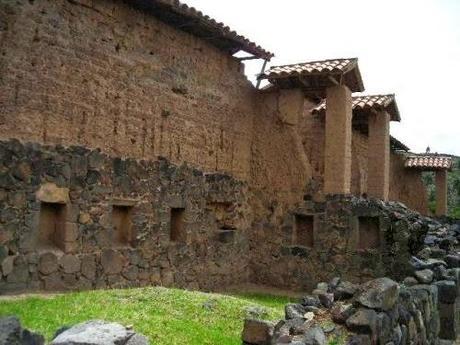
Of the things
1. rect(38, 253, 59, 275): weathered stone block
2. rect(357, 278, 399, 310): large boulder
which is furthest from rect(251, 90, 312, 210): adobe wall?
rect(357, 278, 399, 310): large boulder

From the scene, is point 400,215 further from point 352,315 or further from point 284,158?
point 352,315

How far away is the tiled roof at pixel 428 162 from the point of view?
2241 centimetres

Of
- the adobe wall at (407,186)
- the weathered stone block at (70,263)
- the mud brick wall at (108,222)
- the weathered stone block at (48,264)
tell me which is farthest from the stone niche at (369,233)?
the adobe wall at (407,186)

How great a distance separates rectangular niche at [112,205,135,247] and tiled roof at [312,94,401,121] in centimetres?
649

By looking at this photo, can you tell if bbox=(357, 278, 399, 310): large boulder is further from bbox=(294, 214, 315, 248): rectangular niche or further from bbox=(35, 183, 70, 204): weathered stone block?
bbox=(294, 214, 315, 248): rectangular niche

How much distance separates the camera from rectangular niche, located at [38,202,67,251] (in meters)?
9.02

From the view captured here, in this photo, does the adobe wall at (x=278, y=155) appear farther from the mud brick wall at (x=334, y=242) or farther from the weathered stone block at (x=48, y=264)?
the weathered stone block at (x=48, y=264)

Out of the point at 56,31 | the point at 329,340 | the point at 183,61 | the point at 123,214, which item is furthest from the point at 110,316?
the point at 183,61

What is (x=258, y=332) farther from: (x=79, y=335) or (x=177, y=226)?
(x=177, y=226)

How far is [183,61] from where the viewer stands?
39.8ft

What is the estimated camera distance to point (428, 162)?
22.4m

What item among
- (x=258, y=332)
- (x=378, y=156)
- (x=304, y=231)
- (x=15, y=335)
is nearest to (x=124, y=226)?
(x=304, y=231)

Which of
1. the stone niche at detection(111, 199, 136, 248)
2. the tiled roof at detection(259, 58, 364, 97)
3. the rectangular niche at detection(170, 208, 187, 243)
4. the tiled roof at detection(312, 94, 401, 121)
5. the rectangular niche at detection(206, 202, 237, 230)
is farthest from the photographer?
the tiled roof at detection(312, 94, 401, 121)

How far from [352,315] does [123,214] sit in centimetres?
653
